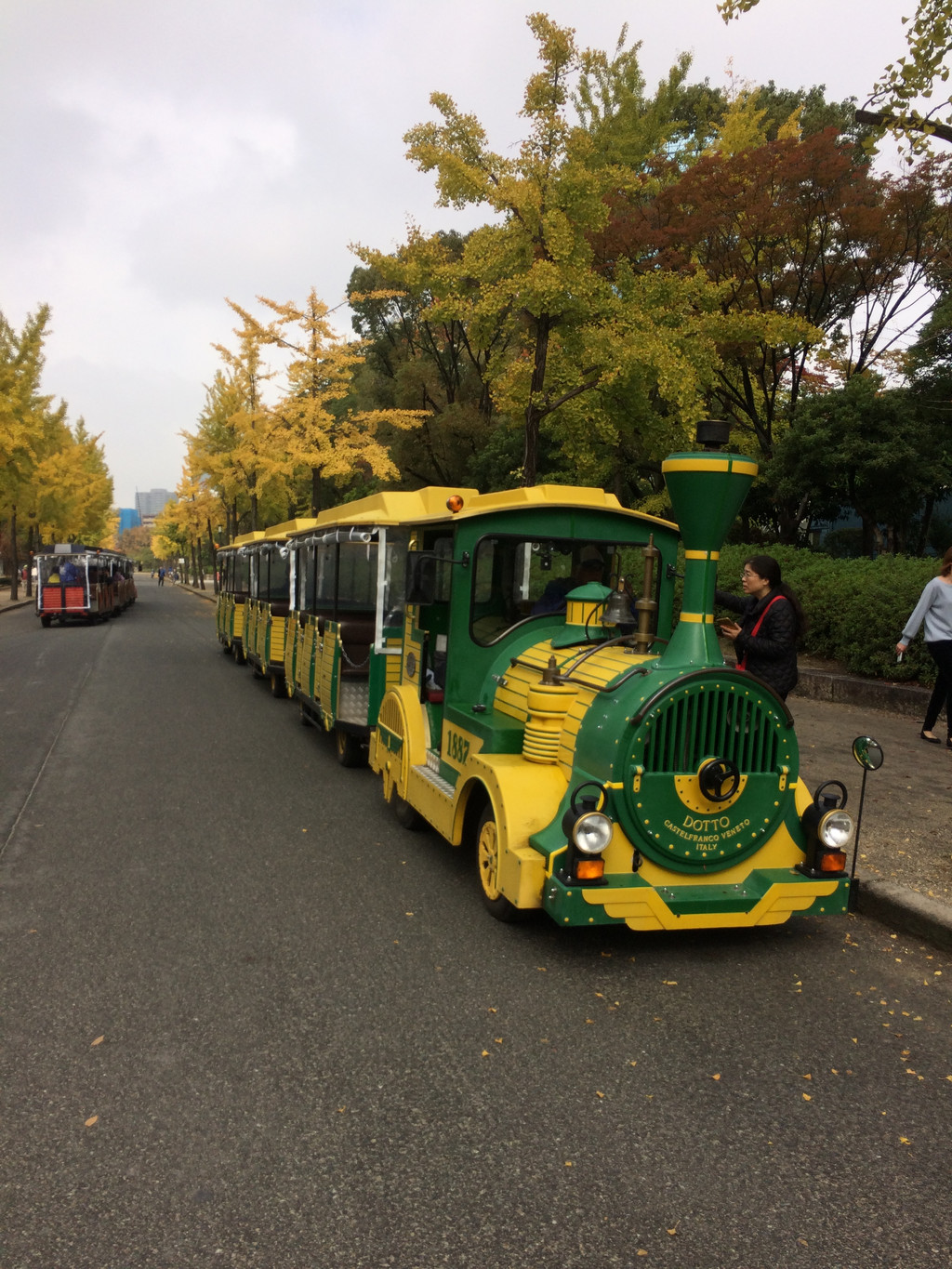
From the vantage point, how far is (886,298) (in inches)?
678

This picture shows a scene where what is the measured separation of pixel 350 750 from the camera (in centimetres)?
838

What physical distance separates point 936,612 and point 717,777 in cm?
495

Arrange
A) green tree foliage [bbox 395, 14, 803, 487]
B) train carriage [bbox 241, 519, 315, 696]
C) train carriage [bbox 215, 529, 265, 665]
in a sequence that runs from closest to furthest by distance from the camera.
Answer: train carriage [bbox 241, 519, 315, 696] → green tree foliage [bbox 395, 14, 803, 487] → train carriage [bbox 215, 529, 265, 665]

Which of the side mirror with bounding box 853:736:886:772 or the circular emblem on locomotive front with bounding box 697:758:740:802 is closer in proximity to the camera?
the circular emblem on locomotive front with bounding box 697:758:740:802

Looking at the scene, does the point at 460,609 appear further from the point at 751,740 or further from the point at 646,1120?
the point at 646,1120

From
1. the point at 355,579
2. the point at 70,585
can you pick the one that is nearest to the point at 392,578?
the point at 355,579

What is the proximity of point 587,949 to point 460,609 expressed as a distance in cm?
211

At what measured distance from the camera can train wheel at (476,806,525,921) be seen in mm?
4539

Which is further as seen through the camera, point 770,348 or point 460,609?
point 770,348

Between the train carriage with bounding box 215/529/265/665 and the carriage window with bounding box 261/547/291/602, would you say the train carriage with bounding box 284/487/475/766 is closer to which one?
the carriage window with bounding box 261/547/291/602

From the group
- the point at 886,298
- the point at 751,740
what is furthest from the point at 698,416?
the point at 751,740

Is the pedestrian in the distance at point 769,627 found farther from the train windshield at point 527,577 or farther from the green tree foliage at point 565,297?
the green tree foliage at point 565,297

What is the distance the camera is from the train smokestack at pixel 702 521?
165 inches

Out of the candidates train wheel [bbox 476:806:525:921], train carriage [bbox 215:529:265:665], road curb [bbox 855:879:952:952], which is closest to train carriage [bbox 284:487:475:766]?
train wheel [bbox 476:806:525:921]
